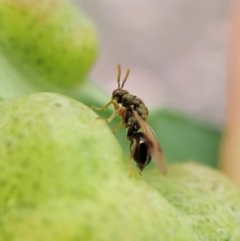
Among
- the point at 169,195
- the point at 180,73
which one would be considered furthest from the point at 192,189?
the point at 180,73

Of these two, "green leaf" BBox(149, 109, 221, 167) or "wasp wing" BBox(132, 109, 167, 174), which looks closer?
"wasp wing" BBox(132, 109, 167, 174)

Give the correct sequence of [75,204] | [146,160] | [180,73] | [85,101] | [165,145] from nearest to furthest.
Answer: [75,204] < [146,160] < [85,101] < [165,145] < [180,73]

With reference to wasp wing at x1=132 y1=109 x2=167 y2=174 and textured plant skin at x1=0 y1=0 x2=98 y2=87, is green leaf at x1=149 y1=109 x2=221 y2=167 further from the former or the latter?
wasp wing at x1=132 y1=109 x2=167 y2=174

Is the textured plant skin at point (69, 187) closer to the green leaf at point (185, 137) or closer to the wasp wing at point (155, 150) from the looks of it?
the wasp wing at point (155, 150)

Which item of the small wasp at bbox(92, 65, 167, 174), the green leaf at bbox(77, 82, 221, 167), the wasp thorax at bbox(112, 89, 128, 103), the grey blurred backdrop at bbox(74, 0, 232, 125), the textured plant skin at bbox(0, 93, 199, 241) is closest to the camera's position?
the textured plant skin at bbox(0, 93, 199, 241)

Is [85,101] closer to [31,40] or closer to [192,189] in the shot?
[31,40]

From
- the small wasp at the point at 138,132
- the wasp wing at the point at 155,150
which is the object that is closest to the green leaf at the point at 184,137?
the small wasp at the point at 138,132

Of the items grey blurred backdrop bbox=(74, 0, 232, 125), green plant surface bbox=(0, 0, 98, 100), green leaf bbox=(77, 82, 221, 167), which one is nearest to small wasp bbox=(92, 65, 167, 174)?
green plant surface bbox=(0, 0, 98, 100)
